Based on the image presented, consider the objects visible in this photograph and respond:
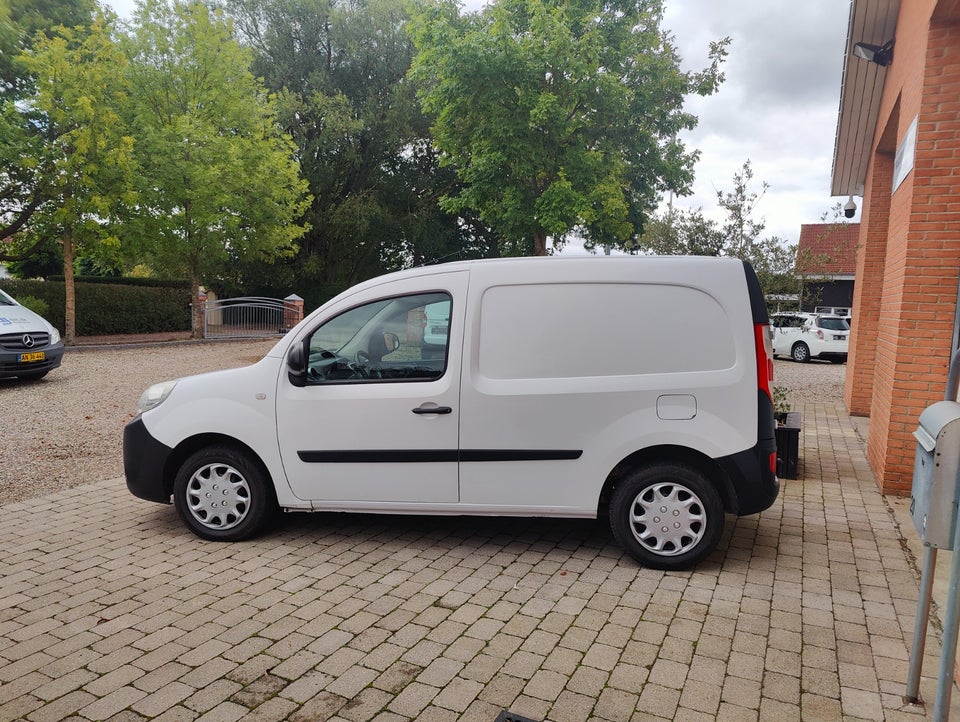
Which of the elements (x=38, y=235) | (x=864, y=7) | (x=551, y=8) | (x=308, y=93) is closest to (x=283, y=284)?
(x=308, y=93)

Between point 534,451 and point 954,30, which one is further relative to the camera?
point 954,30

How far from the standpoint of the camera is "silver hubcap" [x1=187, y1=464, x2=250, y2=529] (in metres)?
4.98

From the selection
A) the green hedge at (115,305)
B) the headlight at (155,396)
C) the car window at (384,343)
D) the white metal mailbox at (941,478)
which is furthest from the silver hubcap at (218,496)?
the green hedge at (115,305)

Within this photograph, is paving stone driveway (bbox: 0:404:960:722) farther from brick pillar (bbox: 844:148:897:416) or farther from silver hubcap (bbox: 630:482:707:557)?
brick pillar (bbox: 844:148:897:416)

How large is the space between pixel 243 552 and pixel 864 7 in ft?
28.0

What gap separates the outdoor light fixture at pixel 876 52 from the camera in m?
8.73

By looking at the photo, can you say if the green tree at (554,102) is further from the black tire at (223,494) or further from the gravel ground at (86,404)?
the black tire at (223,494)

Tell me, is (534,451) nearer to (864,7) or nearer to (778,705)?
(778,705)

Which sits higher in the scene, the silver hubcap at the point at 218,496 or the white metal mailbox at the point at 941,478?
the white metal mailbox at the point at 941,478

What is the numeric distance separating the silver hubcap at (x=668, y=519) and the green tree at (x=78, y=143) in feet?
61.9

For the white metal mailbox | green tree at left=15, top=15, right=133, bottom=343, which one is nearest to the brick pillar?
the white metal mailbox

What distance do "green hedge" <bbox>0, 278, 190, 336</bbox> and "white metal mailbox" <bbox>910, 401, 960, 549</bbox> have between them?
23650 millimetres

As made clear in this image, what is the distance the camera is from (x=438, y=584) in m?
4.30

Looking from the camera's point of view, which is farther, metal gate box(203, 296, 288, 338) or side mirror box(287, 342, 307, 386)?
metal gate box(203, 296, 288, 338)
